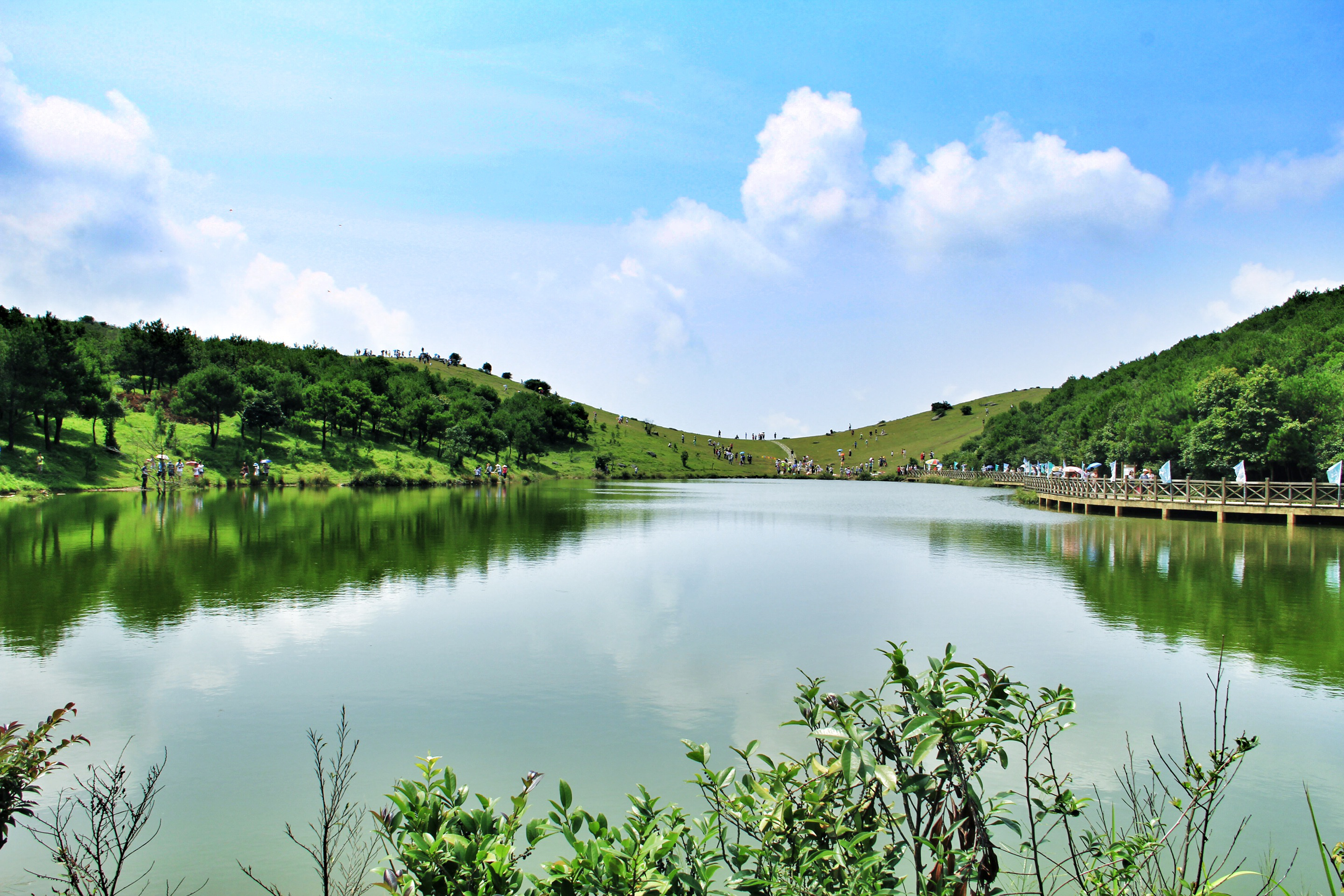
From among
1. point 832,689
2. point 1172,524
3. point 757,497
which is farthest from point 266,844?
point 757,497

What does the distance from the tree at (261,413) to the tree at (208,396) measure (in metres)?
2.30

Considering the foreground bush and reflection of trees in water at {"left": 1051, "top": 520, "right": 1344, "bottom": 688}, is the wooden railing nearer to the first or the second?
reflection of trees in water at {"left": 1051, "top": 520, "right": 1344, "bottom": 688}

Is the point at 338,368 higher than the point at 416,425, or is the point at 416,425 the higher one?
the point at 338,368

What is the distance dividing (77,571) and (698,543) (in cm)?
2263

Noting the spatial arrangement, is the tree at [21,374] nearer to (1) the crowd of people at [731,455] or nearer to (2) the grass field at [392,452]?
(2) the grass field at [392,452]

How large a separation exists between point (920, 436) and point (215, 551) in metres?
170

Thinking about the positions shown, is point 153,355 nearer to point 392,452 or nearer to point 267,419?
point 267,419

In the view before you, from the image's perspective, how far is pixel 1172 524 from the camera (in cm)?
4538

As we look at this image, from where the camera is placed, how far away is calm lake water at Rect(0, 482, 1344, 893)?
9.64m

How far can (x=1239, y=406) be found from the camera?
55.2 metres

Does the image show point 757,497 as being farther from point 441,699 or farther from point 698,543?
point 441,699

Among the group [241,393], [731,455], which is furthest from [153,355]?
[731,455]

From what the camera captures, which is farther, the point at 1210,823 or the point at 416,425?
the point at 416,425

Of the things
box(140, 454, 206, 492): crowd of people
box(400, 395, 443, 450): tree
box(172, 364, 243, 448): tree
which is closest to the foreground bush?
box(140, 454, 206, 492): crowd of people
